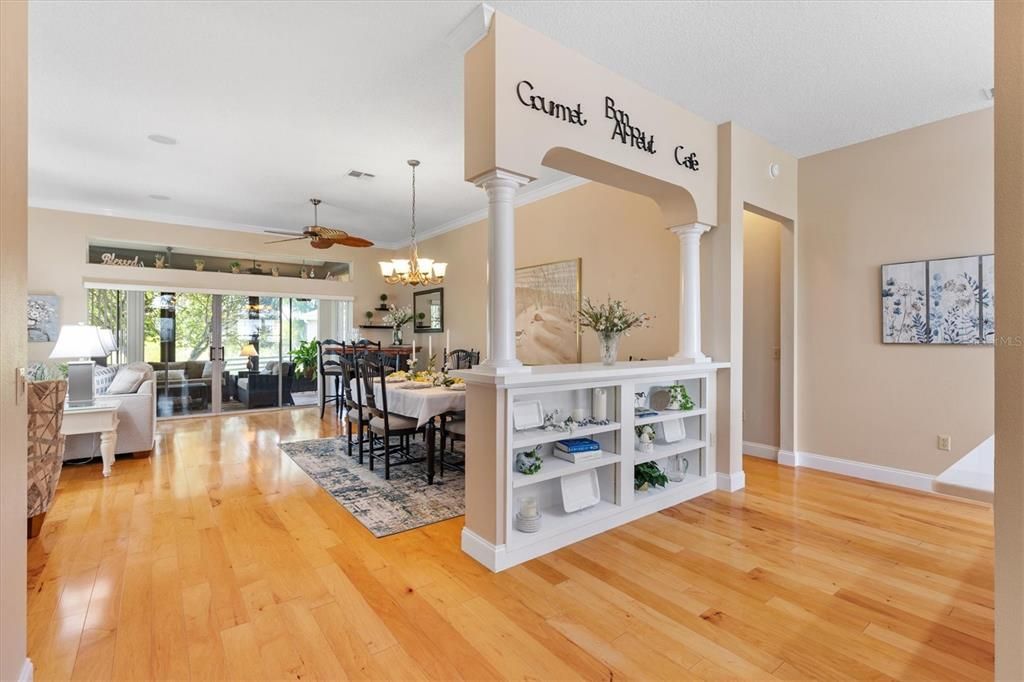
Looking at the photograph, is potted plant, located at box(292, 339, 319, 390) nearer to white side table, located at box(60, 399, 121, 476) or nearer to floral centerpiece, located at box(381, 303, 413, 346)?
floral centerpiece, located at box(381, 303, 413, 346)

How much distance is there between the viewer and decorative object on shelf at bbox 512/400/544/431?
8.72 feet

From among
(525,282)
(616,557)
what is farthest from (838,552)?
(525,282)

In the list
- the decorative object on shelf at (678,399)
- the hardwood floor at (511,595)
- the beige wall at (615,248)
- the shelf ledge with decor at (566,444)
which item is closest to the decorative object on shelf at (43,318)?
the hardwood floor at (511,595)

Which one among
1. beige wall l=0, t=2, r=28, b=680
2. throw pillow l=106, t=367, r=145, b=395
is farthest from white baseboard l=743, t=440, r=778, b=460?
throw pillow l=106, t=367, r=145, b=395

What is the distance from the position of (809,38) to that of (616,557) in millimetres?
3097

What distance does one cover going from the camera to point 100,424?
13.2 ft

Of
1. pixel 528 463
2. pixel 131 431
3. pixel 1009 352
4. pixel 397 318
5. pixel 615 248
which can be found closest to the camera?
pixel 1009 352

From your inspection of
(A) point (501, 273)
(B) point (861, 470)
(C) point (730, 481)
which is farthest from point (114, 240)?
(B) point (861, 470)

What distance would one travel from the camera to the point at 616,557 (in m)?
2.57

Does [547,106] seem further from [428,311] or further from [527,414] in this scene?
[428,311]

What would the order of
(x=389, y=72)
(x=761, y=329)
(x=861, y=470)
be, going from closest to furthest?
1. (x=389, y=72)
2. (x=861, y=470)
3. (x=761, y=329)

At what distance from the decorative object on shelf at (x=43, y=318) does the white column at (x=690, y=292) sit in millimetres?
7304

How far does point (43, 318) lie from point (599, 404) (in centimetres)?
695

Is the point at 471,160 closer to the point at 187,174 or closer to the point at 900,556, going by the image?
the point at 900,556
